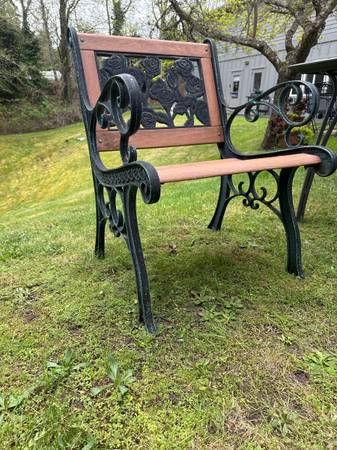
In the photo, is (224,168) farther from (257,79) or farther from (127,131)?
(257,79)

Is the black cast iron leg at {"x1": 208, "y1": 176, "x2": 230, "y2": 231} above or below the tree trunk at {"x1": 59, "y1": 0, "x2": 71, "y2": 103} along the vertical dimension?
below

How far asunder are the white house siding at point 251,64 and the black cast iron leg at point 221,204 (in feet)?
38.8

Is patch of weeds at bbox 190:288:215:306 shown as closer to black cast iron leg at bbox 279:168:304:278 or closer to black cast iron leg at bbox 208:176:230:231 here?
black cast iron leg at bbox 279:168:304:278

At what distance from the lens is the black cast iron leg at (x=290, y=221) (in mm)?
1736

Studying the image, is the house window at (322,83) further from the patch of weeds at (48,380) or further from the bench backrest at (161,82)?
the patch of weeds at (48,380)

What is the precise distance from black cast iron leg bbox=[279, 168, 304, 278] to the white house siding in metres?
12.4

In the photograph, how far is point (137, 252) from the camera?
137cm

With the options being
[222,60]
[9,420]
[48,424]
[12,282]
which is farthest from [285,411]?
[222,60]

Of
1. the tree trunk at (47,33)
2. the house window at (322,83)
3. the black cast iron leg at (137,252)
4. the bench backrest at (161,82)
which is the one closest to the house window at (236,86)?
the house window at (322,83)

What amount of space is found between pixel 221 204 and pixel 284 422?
1577 millimetres

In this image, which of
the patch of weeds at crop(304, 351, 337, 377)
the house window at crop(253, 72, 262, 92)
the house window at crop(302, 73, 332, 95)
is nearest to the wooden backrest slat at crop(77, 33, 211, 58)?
the house window at crop(302, 73, 332, 95)

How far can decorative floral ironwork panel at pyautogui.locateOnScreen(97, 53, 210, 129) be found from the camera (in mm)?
1885

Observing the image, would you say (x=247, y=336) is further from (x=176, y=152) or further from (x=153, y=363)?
(x=176, y=152)

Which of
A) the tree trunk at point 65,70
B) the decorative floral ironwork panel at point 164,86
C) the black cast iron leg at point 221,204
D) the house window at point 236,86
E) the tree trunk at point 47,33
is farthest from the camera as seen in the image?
the house window at point 236,86
